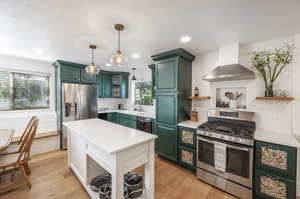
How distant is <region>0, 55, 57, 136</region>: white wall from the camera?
3.02m

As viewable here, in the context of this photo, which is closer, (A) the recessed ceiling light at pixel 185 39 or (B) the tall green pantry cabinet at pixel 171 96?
(A) the recessed ceiling light at pixel 185 39

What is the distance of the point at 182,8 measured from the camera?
4.50ft

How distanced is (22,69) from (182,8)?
4118mm

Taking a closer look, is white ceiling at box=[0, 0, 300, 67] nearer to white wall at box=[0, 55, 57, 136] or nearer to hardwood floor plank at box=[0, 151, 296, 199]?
white wall at box=[0, 55, 57, 136]

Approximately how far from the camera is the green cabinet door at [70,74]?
3.40m

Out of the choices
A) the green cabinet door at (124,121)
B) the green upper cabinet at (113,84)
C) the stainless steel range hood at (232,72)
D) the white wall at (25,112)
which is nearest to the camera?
the stainless steel range hood at (232,72)

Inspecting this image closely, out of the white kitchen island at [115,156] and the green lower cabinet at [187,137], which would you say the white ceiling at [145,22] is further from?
the green lower cabinet at [187,137]

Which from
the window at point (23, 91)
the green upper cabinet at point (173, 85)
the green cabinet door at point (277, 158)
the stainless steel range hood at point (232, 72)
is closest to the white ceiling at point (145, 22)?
the green upper cabinet at point (173, 85)

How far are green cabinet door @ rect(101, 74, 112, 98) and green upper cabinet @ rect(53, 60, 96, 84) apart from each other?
0.67 m

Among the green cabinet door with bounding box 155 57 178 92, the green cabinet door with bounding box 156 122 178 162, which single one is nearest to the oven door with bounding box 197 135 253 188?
the green cabinet door with bounding box 156 122 178 162

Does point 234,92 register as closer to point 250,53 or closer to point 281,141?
point 250,53

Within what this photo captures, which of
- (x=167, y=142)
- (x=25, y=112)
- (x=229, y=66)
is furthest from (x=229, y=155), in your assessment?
(x=25, y=112)

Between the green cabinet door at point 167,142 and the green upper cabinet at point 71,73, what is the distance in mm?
2612

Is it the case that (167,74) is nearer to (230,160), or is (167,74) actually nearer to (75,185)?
(230,160)
